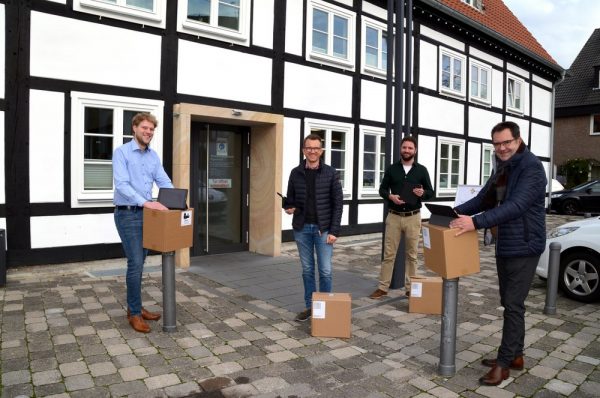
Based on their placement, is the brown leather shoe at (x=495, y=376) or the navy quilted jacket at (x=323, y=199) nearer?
the brown leather shoe at (x=495, y=376)

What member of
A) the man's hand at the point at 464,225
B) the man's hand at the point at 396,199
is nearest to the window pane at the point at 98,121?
the man's hand at the point at 396,199

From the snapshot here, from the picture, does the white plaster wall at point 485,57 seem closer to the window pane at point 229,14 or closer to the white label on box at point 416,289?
the window pane at point 229,14

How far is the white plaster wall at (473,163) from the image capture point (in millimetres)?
15648

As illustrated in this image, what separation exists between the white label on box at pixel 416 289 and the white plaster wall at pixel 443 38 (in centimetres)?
961

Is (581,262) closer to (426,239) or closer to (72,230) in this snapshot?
(426,239)

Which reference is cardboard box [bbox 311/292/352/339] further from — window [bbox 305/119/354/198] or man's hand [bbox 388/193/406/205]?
window [bbox 305/119/354/198]

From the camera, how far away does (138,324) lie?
4.69m

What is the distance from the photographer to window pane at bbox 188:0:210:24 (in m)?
8.10

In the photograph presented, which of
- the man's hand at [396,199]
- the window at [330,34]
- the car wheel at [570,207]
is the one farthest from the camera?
the car wheel at [570,207]

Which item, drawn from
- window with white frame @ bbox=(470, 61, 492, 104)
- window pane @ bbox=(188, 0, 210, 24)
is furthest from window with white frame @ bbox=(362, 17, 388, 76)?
window with white frame @ bbox=(470, 61, 492, 104)

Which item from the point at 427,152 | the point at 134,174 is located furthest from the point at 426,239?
the point at 427,152

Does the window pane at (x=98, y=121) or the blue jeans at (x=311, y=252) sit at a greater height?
the window pane at (x=98, y=121)

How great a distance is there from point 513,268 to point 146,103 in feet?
19.3

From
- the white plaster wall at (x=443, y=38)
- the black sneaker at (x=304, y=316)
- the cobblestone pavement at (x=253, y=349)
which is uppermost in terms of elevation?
the white plaster wall at (x=443, y=38)
